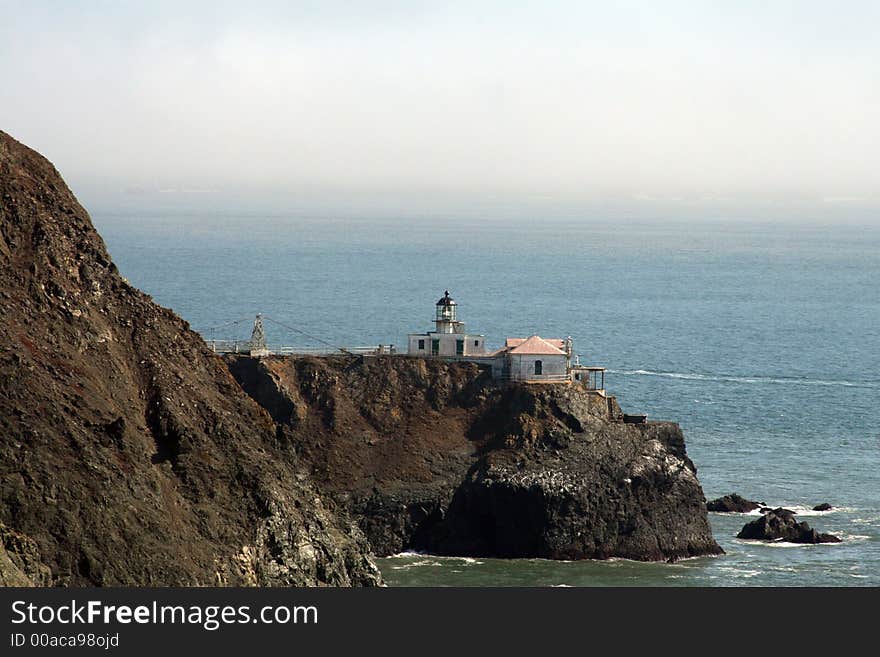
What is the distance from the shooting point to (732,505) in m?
109

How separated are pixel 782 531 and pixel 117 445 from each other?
4682 cm

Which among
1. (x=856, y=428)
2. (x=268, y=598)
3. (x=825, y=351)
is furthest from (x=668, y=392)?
(x=268, y=598)

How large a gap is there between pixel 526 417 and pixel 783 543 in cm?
1703

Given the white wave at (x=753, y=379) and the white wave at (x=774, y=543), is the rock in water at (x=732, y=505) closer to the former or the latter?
the white wave at (x=774, y=543)

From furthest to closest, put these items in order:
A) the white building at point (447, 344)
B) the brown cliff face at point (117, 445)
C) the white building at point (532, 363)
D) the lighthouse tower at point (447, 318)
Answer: the lighthouse tower at point (447, 318), the white building at point (447, 344), the white building at point (532, 363), the brown cliff face at point (117, 445)

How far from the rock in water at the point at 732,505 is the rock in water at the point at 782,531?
13.1 feet

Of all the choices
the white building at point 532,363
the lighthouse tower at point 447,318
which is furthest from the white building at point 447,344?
the white building at point 532,363

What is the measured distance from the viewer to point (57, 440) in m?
67.8

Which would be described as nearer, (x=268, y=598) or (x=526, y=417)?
(x=268, y=598)

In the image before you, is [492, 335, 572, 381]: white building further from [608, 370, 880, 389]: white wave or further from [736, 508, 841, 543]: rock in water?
[608, 370, 880, 389]: white wave

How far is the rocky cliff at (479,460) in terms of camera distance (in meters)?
101

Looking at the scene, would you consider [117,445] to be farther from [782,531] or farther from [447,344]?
[447,344]

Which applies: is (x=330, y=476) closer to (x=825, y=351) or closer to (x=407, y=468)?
(x=407, y=468)

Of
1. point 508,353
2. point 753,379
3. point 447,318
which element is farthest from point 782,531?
point 753,379
